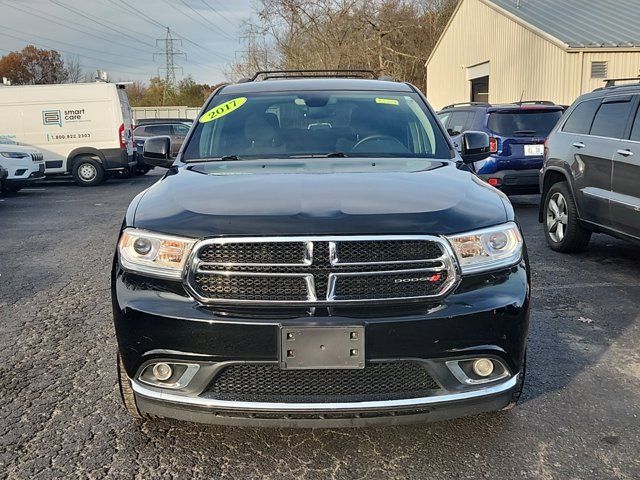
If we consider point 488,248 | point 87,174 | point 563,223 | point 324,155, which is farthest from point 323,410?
point 87,174

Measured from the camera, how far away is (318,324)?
8.12 ft

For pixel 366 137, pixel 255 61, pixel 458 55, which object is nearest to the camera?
pixel 366 137

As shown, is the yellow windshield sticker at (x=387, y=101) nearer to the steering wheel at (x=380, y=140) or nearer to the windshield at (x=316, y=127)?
the windshield at (x=316, y=127)

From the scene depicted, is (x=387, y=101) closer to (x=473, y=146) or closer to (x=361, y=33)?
(x=473, y=146)

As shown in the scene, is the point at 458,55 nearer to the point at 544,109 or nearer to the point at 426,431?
the point at 544,109

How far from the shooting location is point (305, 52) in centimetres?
4184

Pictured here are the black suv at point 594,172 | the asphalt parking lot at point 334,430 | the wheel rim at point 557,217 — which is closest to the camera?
the asphalt parking lot at point 334,430

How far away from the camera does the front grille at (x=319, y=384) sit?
8.36 feet

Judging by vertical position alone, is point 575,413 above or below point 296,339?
below

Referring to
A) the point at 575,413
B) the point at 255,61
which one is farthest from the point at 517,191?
the point at 255,61

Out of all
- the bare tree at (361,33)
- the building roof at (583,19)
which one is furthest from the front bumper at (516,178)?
the bare tree at (361,33)

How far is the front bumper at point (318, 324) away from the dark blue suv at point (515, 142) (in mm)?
7486

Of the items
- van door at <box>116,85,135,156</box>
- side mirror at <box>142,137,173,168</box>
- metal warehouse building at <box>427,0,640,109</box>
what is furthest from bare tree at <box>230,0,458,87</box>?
side mirror at <box>142,137,173,168</box>

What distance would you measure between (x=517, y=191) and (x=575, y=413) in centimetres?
734
